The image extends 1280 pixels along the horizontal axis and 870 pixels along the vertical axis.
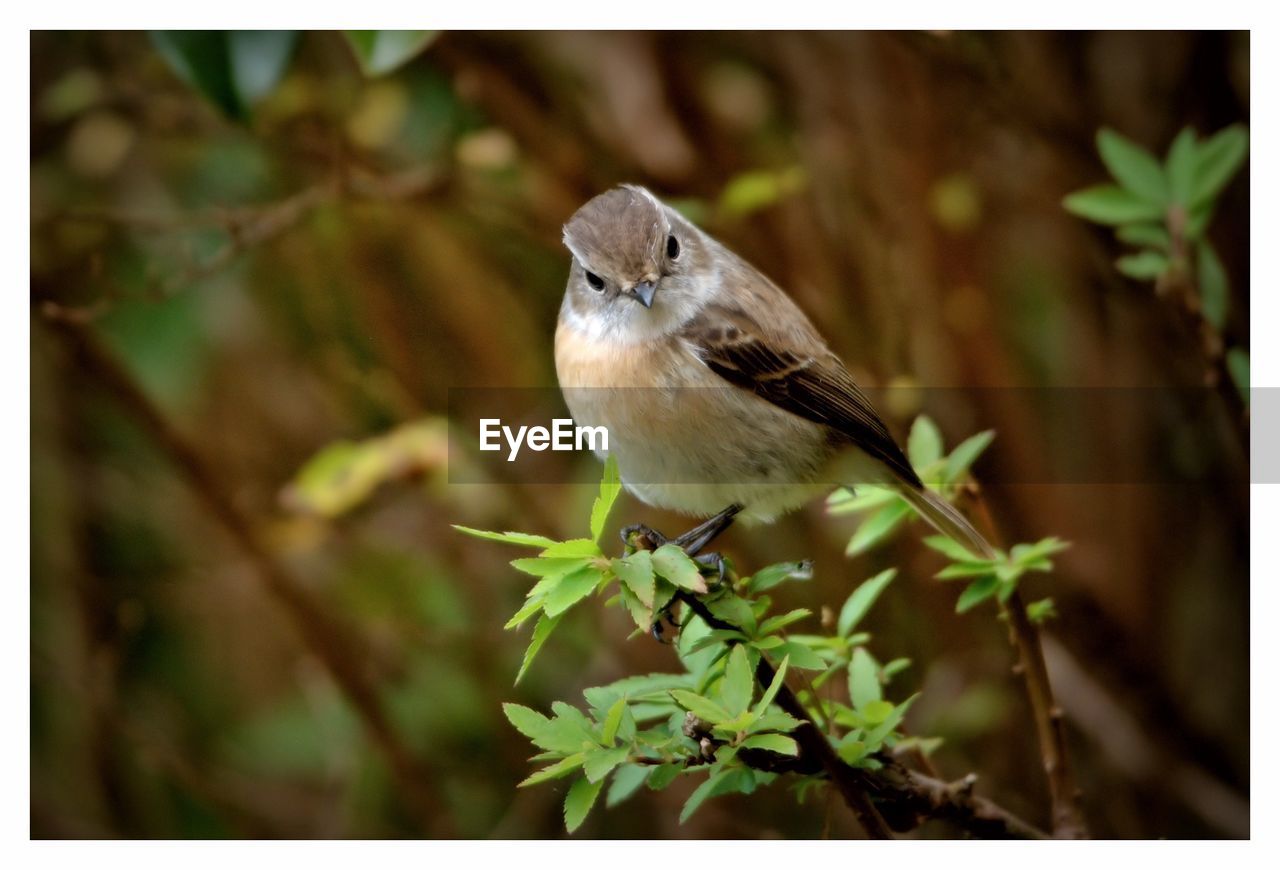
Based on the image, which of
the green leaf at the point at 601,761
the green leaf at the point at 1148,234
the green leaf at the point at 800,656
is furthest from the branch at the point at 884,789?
the green leaf at the point at 1148,234

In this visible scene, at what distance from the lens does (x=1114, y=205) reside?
5.99 ft

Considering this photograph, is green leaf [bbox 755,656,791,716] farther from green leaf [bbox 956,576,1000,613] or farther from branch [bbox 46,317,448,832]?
branch [bbox 46,317,448,832]

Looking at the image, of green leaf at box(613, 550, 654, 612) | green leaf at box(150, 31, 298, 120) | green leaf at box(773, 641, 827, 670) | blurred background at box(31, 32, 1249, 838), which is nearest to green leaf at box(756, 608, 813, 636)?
green leaf at box(773, 641, 827, 670)

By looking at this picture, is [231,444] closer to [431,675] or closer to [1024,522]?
[431,675]

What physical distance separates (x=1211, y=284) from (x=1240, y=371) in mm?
141

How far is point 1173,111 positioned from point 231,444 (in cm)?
182

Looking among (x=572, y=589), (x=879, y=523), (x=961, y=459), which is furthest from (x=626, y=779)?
(x=961, y=459)

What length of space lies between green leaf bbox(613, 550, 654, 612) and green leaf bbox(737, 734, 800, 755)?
0.18 m

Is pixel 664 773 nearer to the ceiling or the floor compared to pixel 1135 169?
nearer to the floor

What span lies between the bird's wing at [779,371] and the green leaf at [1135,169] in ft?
1.89

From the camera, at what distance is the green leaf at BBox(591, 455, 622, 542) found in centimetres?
119

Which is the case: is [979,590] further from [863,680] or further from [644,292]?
[644,292]

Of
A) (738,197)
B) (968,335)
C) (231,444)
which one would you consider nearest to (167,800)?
(231,444)

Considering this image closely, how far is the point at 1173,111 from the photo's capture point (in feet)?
6.37
